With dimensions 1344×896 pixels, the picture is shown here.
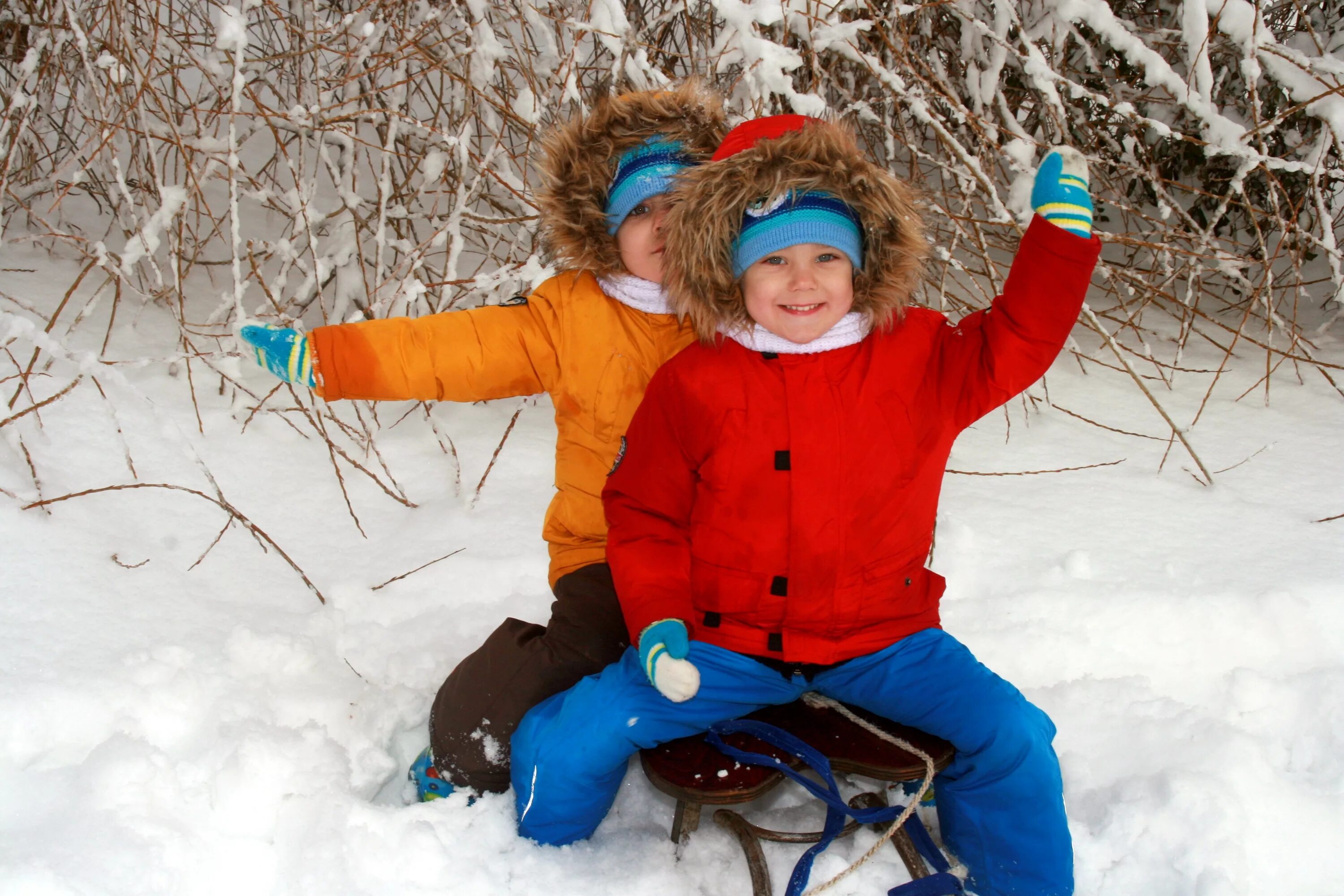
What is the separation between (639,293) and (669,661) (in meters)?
0.62

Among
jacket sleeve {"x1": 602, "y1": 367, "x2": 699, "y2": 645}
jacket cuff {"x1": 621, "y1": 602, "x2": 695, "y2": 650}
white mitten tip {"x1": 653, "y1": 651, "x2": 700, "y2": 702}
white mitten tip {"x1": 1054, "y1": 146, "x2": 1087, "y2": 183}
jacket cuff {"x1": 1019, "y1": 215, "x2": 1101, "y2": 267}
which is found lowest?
white mitten tip {"x1": 653, "y1": 651, "x2": 700, "y2": 702}

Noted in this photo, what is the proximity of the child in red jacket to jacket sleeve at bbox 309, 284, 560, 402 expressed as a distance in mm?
230

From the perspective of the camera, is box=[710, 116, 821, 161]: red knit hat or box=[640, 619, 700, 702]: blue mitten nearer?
box=[640, 619, 700, 702]: blue mitten

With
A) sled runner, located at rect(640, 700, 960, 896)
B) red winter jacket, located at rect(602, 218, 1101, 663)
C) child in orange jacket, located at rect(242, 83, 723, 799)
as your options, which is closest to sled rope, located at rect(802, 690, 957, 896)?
sled runner, located at rect(640, 700, 960, 896)

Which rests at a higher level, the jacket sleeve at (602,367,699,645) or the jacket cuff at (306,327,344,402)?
the jacket cuff at (306,327,344,402)

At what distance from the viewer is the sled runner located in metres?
1.46

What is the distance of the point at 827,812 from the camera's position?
1545mm

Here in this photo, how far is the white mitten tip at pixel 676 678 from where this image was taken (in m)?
1.41

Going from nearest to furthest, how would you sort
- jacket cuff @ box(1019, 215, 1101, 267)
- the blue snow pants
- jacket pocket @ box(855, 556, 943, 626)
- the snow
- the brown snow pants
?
1. jacket cuff @ box(1019, 215, 1101, 267)
2. the blue snow pants
3. jacket pocket @ box(855, 556, 943, 626)
4. the brown snow pants
5. the snow

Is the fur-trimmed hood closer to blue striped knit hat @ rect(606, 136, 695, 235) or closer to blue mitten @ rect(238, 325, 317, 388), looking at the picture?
blue striped knit hat @ rect(606, 136, 695, 235)

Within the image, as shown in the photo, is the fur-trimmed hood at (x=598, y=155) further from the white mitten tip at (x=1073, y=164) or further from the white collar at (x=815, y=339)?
the white mitten tip at (x=1073, y=164)

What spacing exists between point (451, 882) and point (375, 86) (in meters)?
2.02

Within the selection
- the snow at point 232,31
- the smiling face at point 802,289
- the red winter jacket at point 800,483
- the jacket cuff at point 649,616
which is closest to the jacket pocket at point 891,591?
the red winter jacket at point 800,483

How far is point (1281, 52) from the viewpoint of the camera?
91.0 inches
